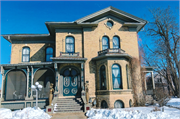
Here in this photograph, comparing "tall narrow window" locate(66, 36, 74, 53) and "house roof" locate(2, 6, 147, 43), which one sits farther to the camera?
"tall narrow window" locate(66, 36, 74, 53)

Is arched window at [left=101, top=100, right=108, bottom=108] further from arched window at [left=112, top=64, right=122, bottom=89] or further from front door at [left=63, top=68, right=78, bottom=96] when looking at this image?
front door at [left=63, top=68, right=78, bottom=96]

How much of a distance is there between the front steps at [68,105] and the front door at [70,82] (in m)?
1.36

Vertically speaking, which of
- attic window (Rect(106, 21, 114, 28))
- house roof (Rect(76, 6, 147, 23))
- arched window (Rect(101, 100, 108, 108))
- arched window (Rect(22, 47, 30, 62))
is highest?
house roof (Rect(76, 6, 147, 23))

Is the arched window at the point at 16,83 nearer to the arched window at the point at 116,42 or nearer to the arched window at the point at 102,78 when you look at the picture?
the arched window at the point at 102,78

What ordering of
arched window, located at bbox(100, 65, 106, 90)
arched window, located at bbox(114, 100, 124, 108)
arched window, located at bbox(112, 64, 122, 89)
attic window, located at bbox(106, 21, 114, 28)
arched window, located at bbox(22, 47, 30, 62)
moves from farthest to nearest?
arched window, located at bbox(22, 47, 30, 62) < attic window, located at bbox(106, 21, 114, 28) < arched window, located at bbox(100, 65, 106, 90) < arched window, located at bbox(112, 64, 122, 89) < arched window, located at bbox(114, 100, 124, 108)

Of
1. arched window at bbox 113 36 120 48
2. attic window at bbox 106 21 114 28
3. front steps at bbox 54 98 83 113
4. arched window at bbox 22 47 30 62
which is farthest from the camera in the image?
arched window at bbox 22 47 30 62

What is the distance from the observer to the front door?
55.2 feet

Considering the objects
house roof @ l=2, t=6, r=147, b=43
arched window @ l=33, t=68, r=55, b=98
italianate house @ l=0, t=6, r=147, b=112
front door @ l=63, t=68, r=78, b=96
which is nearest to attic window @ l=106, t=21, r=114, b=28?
italianate house @ l=0, t=6, r=147, b=112

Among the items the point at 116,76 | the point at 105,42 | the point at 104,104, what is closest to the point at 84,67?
the point at 116,76

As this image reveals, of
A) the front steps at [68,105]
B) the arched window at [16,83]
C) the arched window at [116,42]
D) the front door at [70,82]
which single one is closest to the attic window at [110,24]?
the arched window at [116,42]

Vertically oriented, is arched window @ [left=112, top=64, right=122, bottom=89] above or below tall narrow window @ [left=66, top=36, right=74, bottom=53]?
below

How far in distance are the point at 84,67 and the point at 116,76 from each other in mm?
3436

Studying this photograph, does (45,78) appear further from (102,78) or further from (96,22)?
(96,22)

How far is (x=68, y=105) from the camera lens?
14.5 meters
